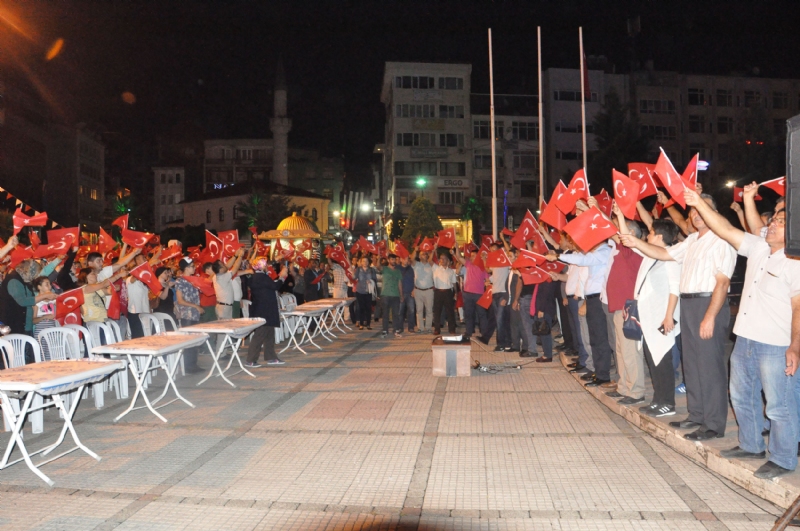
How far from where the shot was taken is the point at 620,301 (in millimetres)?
8461

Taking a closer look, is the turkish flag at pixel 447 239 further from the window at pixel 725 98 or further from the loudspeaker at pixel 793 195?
the window at pixel 725 98

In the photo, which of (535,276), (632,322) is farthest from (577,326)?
(632,322)

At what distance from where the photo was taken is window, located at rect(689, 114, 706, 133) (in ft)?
218

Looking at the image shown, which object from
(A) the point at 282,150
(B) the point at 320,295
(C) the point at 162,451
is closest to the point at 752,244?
(C) the point at 162,451

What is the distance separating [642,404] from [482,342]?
7910 millimetres

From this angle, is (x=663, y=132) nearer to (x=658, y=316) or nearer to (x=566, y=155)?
(x=566, y=155)

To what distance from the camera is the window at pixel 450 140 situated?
223 feet

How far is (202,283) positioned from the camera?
42.8 feet

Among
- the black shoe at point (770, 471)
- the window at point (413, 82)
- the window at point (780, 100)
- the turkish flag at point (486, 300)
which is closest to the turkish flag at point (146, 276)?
the turkish flag at point (486, 300)

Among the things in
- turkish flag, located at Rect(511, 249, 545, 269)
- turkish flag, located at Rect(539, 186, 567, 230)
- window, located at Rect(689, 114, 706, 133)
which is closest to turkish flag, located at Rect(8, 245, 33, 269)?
turkish flag, located at Rect(511, 249, 545, 269)

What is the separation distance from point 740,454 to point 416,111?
6441 centimetres

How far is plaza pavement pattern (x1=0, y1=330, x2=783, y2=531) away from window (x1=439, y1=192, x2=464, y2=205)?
5913 cm

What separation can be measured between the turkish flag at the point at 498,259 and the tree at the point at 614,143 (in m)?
38.5

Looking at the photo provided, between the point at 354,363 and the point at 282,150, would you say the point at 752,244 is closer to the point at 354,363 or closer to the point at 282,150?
the point at 354,363
